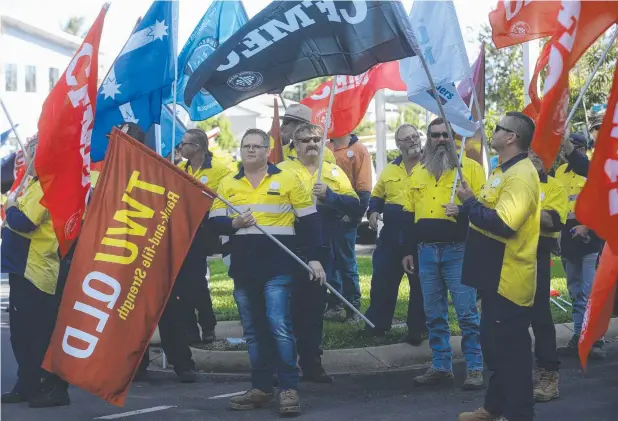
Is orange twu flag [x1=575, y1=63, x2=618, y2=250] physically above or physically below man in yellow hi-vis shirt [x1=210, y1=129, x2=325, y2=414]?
above

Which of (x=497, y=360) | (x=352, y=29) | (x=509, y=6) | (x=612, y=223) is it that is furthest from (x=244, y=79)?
(x=612, y=223)

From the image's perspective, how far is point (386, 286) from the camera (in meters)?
9.22

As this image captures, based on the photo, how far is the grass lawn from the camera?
9.04 m

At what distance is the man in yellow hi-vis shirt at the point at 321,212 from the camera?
809 cm

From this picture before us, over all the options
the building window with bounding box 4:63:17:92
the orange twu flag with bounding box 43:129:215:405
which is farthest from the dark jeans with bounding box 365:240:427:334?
the building window with bounding box 4:63:17:92

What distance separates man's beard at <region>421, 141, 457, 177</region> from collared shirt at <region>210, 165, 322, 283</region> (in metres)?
1.00

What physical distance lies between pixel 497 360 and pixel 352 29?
2.59 meters

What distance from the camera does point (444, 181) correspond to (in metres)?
7.66

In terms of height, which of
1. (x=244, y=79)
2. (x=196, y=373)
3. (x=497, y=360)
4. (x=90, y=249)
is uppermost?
(x=244, y=79)

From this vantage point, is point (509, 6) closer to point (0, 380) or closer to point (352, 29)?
point (352, 29)

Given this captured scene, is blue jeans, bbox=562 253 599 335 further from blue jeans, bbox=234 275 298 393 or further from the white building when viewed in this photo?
the white building

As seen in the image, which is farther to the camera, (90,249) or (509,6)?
(509,6)

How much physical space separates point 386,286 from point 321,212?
0.93 meters

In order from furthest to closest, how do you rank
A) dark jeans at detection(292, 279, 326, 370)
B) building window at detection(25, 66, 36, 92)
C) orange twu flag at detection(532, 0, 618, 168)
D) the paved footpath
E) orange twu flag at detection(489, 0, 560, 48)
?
building window at detection(25, 66, 36, 92)
dark jeans at detection(292, 279, 326, 370)
orange twu flag at detection(489, 0, 560, 48)
the paved footpath
orange twu flag at detection(532, 0, 618, 168)
